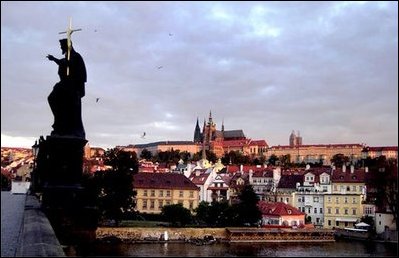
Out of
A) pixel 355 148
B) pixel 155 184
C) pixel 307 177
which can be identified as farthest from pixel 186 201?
pixel 355 148

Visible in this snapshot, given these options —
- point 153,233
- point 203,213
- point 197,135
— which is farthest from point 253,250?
point 197,135

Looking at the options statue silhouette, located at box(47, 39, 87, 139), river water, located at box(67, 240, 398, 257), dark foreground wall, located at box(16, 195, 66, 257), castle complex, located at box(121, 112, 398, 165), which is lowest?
river water, located at box(67, 240, 398, 257)

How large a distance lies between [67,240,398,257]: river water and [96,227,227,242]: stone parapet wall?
1.48 m

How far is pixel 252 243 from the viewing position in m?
45.6

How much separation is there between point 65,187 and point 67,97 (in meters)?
1.58

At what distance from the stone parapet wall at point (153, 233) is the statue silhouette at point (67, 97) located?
33.2 meters

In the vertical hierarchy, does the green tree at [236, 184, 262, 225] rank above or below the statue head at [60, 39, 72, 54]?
below

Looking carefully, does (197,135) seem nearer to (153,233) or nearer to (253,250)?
(153,233)

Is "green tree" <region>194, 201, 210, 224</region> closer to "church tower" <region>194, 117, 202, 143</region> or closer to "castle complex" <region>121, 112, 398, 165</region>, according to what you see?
"castle complex" <region>121, 112, 398, 165</region>

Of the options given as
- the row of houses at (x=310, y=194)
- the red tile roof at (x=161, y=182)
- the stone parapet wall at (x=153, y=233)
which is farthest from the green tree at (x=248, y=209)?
the red tile roof at (x=161, y=182)

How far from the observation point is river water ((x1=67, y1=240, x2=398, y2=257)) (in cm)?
3775

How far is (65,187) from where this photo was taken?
30.0 feet

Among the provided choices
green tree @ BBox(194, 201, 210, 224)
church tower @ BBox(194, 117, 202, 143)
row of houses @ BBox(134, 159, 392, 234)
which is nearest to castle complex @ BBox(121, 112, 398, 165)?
church tower @ BBox(194, 117, 202, 143)

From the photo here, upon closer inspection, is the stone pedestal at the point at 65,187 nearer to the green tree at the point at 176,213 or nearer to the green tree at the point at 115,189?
the green tree at the point at 115,189
